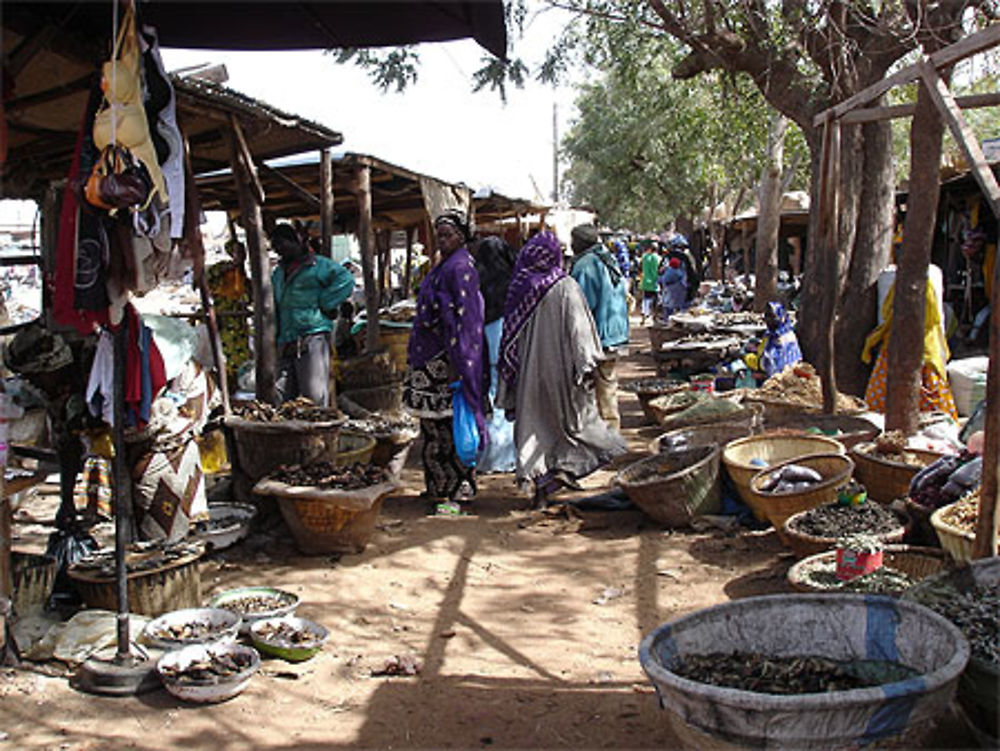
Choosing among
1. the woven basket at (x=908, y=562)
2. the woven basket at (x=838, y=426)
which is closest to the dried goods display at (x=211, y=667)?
the woven basket at (x=908, y=562)

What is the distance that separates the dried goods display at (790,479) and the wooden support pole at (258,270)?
11.5 feet

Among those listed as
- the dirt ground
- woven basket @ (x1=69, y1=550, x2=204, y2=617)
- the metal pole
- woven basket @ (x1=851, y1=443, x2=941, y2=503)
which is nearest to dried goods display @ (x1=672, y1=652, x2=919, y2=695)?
the dirt ground

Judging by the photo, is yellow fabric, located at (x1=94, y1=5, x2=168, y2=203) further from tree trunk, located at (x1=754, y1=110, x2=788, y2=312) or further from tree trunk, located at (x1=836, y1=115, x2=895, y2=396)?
tree trunk, located at (x1=754, y1=110, x2=788, y2=312)

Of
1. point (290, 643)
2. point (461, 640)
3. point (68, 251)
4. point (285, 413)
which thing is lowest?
point (461, 640)

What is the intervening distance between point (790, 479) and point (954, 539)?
1609 millimetres

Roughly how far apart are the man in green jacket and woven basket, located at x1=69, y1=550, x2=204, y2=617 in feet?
8.91

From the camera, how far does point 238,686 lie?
3.77 meters

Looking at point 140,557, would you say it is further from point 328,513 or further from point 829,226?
point 829,226

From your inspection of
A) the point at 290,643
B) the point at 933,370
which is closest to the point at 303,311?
the point at 290,643

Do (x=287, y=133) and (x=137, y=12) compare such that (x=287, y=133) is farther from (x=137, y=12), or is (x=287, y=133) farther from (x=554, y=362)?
(x=137, y=12)

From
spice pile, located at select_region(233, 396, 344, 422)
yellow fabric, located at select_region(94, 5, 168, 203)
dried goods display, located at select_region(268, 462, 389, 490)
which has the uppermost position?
yellow fabric, located at select_region(94, 5, 168, 203)

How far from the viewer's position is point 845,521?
4.88m

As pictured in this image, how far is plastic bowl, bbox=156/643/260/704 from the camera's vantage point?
12.1ft

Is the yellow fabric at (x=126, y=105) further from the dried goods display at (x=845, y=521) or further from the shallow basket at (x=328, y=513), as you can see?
the dried goods display at (x=845, y=521)
